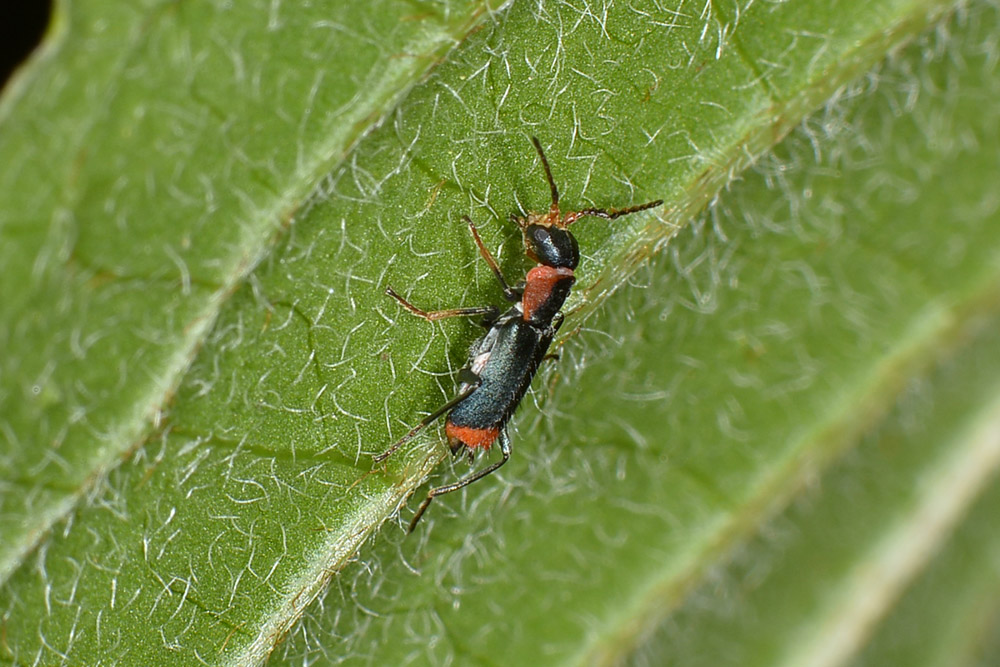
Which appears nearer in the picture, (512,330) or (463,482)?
(512,330)

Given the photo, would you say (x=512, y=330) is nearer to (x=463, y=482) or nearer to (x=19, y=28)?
(x=463, y=482)

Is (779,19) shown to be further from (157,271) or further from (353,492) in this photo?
(157,271)

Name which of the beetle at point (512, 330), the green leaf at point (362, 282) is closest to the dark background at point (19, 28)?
the green leaf at point (362, 282)

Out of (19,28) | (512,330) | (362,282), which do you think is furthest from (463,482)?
(19,28)

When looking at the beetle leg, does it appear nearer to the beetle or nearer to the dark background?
the beetle

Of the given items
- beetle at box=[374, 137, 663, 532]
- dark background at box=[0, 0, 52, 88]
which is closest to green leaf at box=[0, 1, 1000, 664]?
beetle at box=[374, 137, 663, 532]

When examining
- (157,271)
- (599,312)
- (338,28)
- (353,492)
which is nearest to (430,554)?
(353,492)
